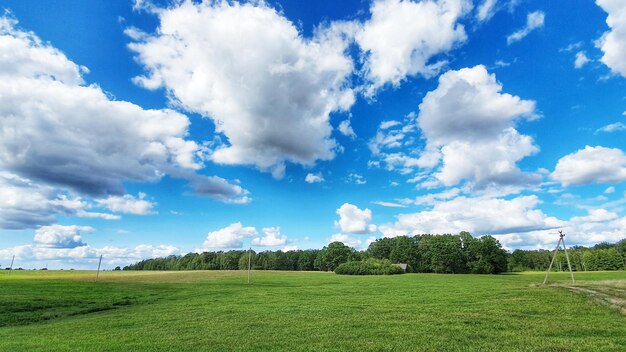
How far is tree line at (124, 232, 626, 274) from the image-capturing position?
122 m

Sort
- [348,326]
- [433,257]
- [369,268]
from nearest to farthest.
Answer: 1. [348,326]
2. [369,268]
3. [433,257]

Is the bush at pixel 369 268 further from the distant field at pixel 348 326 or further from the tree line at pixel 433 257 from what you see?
the distant field at pixel 348 326

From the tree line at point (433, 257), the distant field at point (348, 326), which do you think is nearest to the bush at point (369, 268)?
the tree line at point (433, 257)

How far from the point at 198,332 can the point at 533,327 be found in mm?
16493

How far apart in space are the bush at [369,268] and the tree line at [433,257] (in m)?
15.4

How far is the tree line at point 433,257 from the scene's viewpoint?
399 feet

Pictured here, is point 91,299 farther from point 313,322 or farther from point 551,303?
point 551,303

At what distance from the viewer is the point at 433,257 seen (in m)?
127

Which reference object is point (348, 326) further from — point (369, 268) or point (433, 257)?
point (433, 257)

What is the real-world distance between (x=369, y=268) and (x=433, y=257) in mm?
33079

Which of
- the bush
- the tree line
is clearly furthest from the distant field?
the bush

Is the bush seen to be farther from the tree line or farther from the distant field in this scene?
the distant field

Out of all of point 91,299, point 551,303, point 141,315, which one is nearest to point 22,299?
point 91,299

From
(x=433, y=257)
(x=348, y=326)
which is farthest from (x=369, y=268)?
(x=348, y=326)
